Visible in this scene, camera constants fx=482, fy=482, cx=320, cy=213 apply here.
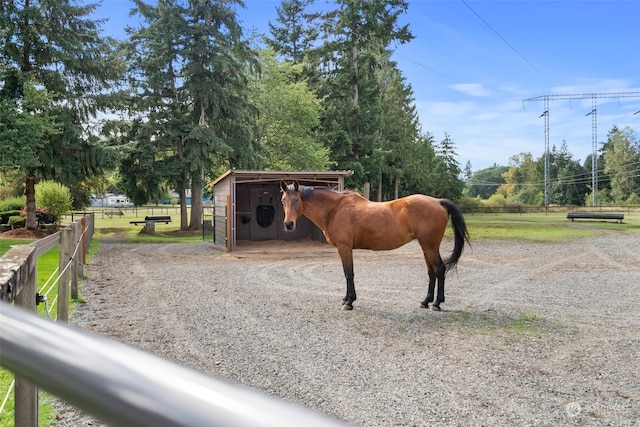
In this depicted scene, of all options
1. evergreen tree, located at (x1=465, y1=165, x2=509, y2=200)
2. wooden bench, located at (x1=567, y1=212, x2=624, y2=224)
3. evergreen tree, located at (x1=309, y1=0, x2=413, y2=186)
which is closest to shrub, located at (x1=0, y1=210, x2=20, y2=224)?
evergreen tree, located at (x1=309, y1=0, x2=413, y2=186)

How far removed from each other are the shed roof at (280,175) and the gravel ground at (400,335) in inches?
160

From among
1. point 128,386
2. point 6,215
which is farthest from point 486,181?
point 128,386

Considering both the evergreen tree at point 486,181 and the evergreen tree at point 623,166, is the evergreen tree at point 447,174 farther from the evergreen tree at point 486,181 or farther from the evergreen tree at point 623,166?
the evergreen tree at point 486,181

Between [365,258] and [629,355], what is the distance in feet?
29.9

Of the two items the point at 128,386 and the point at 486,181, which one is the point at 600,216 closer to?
the point at 128,386

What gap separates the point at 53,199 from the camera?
20.9 meters

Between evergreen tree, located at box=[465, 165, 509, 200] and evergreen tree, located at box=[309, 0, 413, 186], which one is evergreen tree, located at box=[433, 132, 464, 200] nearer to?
evergreen tree, located at box=[309, 0, 413, 186]

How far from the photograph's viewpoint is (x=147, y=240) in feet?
64.7

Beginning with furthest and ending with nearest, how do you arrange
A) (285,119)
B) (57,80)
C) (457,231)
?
(285,119), (57,80), (457,231)

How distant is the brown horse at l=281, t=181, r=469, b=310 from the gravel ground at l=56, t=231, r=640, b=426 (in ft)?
2.28

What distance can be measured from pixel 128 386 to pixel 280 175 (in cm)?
1515

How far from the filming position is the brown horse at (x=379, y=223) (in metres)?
7.22

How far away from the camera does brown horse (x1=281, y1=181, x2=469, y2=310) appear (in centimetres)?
722

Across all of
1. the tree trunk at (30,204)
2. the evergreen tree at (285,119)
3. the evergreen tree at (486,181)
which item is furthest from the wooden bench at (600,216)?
the evergreen tree at (486,181)
